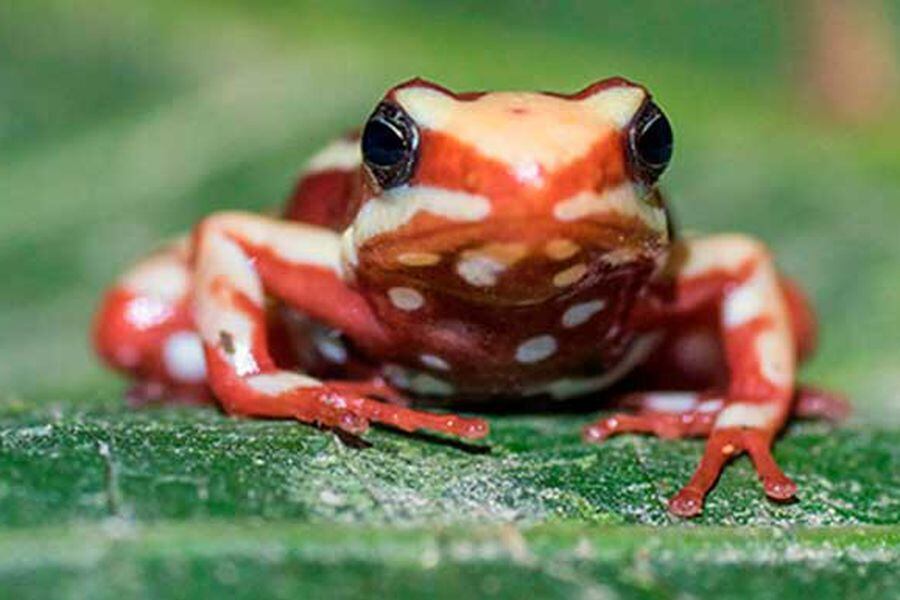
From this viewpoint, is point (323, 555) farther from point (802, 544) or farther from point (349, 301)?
point (349, 301)

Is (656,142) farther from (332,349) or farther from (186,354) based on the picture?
(186,354)

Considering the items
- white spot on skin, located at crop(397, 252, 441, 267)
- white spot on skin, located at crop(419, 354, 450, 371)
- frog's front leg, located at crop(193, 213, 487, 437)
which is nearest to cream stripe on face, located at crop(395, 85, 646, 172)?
white spot on skin, located at crop(397, 252, 441, 267)

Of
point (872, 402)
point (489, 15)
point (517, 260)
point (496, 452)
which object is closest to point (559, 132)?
point (517, 260)

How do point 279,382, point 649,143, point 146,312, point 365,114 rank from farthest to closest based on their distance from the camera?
point 365,114, point 146,312, point 279,382, point 649,143

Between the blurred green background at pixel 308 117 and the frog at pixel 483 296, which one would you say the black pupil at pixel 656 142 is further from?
the blurred green background at pixel 308 117

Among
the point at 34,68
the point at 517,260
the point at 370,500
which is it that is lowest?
the point at 370,500

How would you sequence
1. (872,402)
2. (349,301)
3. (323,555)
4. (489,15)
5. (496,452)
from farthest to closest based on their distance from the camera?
(489,15), (872,402), (349,301), (496,452), (323,555)

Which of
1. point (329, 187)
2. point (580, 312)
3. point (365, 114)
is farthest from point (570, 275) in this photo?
point (365, 114)
